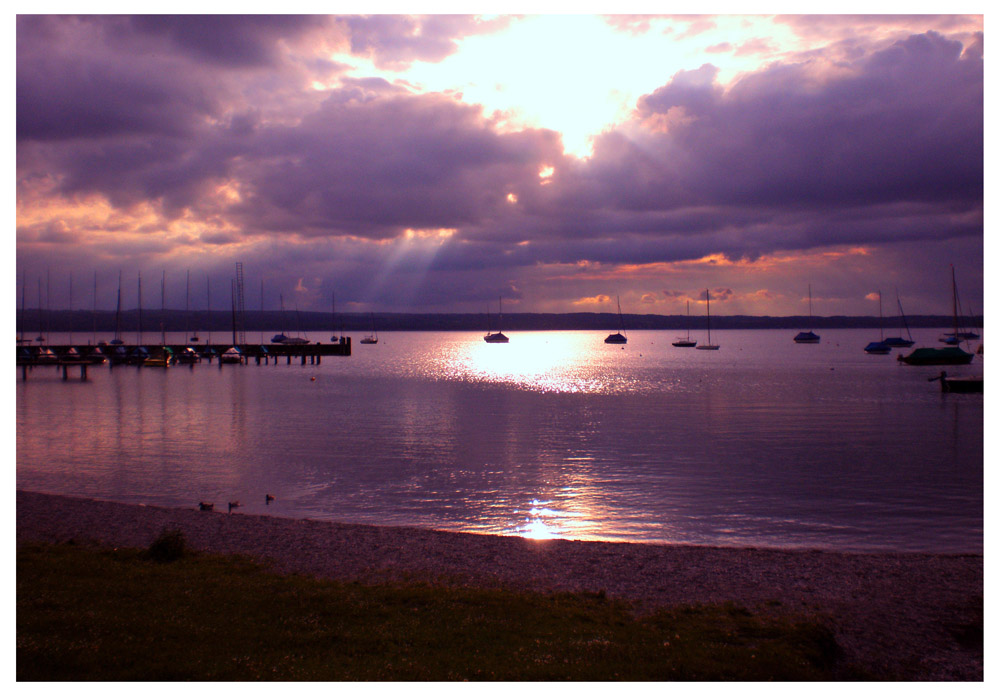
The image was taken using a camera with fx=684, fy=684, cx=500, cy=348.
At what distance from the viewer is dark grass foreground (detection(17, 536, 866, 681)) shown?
28.8 feet

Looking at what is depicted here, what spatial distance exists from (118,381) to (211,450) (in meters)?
59.8

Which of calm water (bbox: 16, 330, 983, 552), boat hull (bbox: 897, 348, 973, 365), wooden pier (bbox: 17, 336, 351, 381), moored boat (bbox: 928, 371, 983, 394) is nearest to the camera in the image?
calm water (bbox: 16, 330, 983, 552)

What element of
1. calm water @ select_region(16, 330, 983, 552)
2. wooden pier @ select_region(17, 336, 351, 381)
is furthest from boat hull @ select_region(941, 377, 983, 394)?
wooden pier @ select_region(17, 336, 351, 381)

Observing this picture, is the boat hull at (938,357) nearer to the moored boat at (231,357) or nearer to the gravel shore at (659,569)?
the gravel shore at (659,569)

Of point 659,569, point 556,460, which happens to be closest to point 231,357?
point 556,460

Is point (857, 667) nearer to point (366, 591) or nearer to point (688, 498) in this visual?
point (366, 591)

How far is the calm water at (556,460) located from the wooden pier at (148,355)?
3642 cm

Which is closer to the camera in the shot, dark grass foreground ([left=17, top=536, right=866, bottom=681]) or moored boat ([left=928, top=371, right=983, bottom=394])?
dark grass foreground ([left=17, top=536, right=866, bottom=681])

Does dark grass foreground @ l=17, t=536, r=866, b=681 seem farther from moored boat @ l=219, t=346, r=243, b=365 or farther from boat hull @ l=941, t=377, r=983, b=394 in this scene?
moored boat @ l=219, t=346, r=243, b=365

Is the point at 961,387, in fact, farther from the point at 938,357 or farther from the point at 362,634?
the point at 362,634

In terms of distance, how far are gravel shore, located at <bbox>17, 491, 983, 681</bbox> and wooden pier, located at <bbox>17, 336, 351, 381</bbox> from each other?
3420 inches

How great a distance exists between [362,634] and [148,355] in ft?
391
